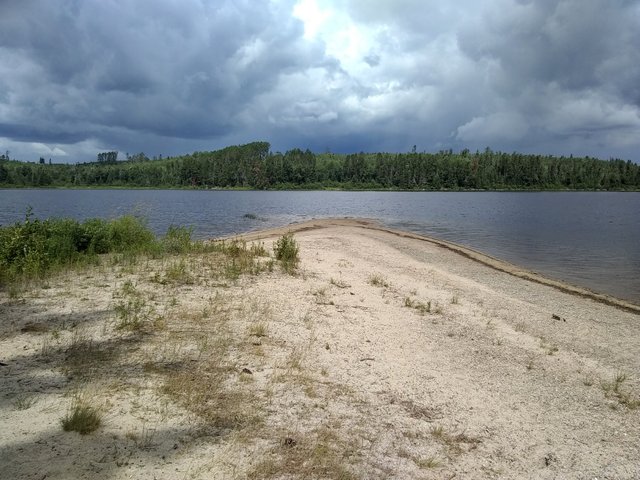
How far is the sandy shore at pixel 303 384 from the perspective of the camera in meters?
4.75

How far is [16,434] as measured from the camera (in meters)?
4.69

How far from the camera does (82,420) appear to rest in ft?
15.9

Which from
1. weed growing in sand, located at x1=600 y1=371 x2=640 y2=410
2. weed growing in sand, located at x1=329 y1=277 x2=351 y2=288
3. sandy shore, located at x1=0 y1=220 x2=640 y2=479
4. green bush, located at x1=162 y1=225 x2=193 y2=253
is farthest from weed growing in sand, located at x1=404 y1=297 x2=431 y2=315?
green bush, located at x1=162 y1=225 x2=193 y2=253

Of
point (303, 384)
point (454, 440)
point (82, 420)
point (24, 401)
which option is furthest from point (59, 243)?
point (454, 440)

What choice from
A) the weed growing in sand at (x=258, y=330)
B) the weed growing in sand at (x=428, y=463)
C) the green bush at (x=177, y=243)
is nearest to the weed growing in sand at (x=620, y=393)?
the weed growing in sand at (x=428, y=463)

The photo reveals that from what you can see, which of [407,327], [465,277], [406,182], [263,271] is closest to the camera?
[407,327]

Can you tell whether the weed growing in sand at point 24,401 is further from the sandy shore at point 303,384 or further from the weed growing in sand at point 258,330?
the weed growing in sand at point 258,330

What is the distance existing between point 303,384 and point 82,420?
115 inches

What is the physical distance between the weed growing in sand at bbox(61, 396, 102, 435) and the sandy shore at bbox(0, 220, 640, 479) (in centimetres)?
8

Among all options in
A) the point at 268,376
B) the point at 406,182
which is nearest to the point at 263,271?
the point at 268,376

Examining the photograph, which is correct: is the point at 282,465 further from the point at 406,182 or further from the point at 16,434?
the point at 406,182

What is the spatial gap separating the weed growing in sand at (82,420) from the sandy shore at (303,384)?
8cm

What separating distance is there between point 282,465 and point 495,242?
1293 inches

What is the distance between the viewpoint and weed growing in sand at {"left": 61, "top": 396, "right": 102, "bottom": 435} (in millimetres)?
4793
